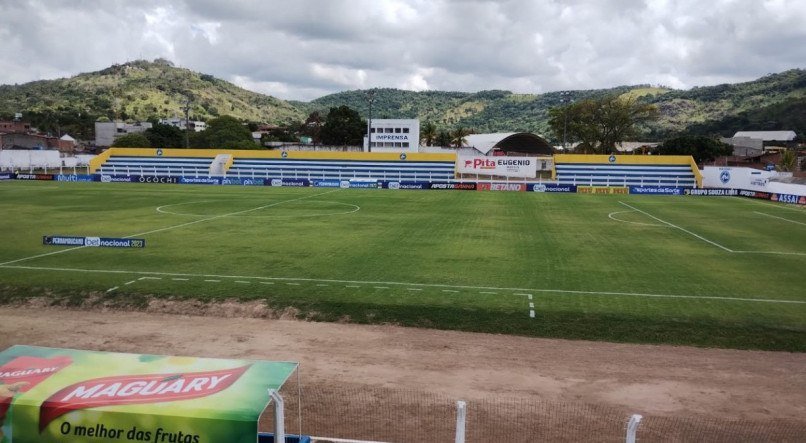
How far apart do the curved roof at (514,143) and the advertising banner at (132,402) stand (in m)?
98.6

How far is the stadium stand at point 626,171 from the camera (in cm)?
6831

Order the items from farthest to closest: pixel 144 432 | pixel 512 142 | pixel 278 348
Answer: pixel 512 142, pixel 278 348, pixel 144 432

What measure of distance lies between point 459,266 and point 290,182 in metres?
45.9

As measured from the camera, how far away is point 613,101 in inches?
4432

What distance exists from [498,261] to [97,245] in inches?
694

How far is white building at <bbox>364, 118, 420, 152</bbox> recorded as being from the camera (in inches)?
3996

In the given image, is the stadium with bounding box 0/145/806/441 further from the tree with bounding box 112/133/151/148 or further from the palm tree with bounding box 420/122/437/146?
the palm tree with bounding box 420/122/437/146

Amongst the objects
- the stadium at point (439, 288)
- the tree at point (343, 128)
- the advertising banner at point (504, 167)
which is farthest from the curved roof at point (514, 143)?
the stadium at point (439, 288)

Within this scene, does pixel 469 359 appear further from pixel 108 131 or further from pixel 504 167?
pixel 108 131

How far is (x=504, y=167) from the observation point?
71438 mm

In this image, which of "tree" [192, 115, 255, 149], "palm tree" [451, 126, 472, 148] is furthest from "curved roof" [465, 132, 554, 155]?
"tree" [192, 115, 255, 149]

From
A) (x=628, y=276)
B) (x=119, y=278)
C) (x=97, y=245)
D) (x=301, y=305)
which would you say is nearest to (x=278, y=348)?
(x=301, y=305)

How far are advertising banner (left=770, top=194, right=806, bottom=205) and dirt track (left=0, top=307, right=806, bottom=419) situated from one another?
42.9 meters

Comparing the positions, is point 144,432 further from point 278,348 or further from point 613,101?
point 613,101
